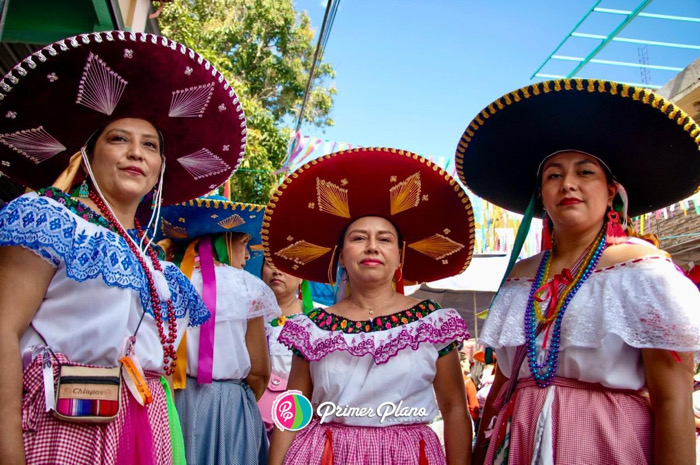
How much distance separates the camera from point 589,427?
78.9 inches

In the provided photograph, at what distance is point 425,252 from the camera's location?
10.7 feet

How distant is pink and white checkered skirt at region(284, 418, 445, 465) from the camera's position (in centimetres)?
239

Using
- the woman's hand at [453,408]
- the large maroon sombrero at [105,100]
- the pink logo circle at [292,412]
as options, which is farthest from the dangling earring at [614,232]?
the large maroon sombrero at [105,100]

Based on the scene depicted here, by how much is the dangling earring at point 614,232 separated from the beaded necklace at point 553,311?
0.10 ft

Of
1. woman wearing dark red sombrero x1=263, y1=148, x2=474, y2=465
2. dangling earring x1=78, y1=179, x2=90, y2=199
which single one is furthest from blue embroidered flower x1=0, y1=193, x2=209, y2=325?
woman wearing dark red sombrero x1=263, y1=148, x2=474, y2=465

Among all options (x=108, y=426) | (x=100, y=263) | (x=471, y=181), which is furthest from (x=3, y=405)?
(x=471, y=181)

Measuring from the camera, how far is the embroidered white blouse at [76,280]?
1.89 metres

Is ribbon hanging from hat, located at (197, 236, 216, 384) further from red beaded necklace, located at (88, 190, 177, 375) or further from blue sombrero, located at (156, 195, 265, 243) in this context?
red beaded necklace, located at (88, 190, 177, 375)

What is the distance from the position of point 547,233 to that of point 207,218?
2218 mm

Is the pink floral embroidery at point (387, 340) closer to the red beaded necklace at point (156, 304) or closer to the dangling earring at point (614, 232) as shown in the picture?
the red beaded necklace at point (156, 304)

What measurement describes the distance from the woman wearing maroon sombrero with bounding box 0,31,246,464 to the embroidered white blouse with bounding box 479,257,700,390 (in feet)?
4.93

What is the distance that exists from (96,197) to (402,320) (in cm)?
143

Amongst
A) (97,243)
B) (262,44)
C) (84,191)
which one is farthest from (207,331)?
(262,44)

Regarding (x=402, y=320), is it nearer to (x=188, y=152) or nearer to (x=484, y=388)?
(x=188, y=152)
